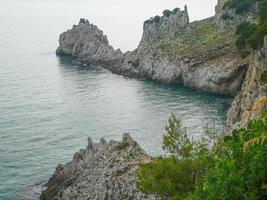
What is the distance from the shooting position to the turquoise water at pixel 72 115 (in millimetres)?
A: 82688

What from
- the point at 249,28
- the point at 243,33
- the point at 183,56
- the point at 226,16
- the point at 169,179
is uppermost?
the point at 226,16

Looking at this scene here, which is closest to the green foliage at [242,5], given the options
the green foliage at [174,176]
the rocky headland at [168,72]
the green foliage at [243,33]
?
the rocky headland at [168,72]

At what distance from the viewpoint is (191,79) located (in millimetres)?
145500

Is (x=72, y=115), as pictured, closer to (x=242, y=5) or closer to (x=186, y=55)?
(x=186, y=55)

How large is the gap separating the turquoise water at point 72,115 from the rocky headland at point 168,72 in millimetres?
5215

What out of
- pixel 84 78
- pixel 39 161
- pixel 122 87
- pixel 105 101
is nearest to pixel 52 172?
pixel 39 161

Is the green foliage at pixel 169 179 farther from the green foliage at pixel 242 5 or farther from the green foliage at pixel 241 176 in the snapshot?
the green foliage at pixel 242 5

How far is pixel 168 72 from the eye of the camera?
154 m

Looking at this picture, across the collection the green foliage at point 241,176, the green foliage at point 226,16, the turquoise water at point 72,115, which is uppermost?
the green foliage at point 226,16

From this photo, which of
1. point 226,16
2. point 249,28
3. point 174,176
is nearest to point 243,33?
point 249,28

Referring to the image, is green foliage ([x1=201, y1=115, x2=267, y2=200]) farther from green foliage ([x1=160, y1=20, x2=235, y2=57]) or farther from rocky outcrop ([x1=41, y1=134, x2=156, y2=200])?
green foliage ([x1=160, y1=20, x2=235, y2=57])

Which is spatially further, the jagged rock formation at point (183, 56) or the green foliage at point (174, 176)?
the jagged rock formation at point (183, 56)

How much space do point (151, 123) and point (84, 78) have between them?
194 feet

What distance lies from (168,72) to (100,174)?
91462mm
